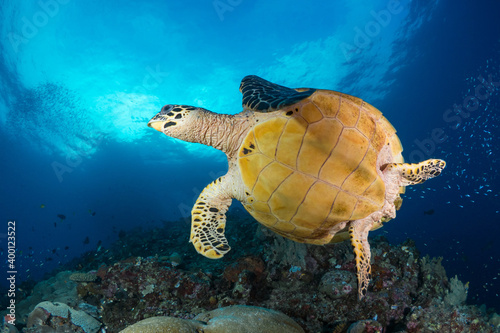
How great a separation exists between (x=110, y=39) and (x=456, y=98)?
40415 millimetres

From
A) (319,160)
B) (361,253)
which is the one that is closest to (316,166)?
(319,160)

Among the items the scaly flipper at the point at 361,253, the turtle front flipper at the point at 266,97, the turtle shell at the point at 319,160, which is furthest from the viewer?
the scaly flipper at the point at 361,253

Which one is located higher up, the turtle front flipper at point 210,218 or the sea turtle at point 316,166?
the sea turtle at point 316,166

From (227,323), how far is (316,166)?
2475 millimetres

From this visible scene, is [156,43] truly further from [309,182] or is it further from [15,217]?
[15,217]

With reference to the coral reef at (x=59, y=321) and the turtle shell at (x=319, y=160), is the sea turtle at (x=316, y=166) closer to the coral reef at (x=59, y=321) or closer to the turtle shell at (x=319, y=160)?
the turtle shell at (x=319, y=160)

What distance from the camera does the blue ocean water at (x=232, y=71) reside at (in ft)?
66.7

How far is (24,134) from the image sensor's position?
33844 millimetres

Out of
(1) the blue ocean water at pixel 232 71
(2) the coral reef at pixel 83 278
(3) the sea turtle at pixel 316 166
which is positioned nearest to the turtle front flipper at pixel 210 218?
(3) the sea turtle at pixel 316 166

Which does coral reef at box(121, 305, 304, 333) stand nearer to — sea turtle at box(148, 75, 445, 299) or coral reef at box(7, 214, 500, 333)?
sea turtle at box(148, 75, 445, 299)

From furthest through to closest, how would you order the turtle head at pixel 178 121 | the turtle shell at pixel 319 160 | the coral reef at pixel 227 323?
1. the turtle head at pixel 178 121
2. the turtle shell at pixel 319 160
3. the coral reef at pixel 227 323

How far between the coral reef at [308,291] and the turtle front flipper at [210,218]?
5.78 ft

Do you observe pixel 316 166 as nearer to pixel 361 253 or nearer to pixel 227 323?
pixel 361 253

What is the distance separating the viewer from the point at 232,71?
82.2ft
